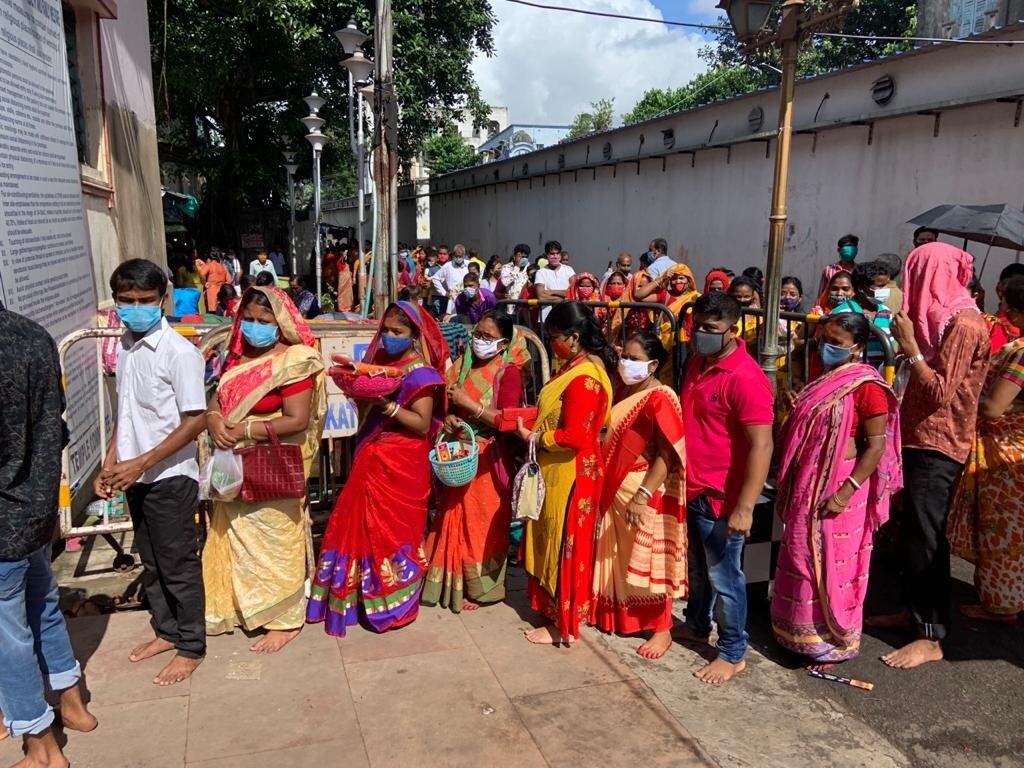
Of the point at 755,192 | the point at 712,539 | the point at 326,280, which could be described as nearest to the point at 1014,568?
the point at 712,539

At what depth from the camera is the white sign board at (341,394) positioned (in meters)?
5.02

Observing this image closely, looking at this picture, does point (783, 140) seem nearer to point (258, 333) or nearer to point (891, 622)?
point (891, 622)

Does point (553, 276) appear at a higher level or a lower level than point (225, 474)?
higher

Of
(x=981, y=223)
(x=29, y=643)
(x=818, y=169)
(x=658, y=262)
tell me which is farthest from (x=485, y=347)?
(x=818, y=169)

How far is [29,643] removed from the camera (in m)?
2.59

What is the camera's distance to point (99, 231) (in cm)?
636

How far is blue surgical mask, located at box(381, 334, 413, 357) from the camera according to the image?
3613mm

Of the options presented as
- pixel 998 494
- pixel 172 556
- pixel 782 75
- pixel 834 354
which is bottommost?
pixel 172 556

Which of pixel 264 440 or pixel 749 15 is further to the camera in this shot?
pixel 749 15

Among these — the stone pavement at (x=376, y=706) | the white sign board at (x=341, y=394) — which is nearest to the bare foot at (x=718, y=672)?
the stone pavement at (x=376, y=706)

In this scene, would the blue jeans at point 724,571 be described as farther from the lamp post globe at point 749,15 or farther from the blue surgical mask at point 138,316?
the lamp post globe at point 749,15

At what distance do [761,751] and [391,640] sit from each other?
5.49ft

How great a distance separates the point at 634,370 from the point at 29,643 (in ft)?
8.12

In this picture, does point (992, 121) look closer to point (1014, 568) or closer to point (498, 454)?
point (1014, 568)
